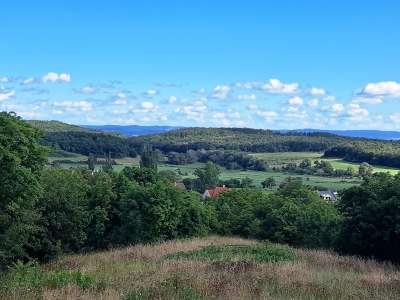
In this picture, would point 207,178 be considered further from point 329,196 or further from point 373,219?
point 373,219

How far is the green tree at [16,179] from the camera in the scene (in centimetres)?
2162

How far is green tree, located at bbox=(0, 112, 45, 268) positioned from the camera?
21.6 m

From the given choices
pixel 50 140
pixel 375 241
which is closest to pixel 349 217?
pixel 375 241

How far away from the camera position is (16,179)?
2194 centimetres

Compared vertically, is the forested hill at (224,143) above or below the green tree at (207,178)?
above

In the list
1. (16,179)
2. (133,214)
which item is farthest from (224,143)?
(16,179)

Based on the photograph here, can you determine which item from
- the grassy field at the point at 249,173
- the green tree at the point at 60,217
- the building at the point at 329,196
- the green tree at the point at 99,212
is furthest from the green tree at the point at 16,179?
the grassy field at the point at 249,173

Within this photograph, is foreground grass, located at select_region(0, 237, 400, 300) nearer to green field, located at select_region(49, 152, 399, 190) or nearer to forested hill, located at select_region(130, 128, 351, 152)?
green field, located at select_region(49, 152, 399, 190)

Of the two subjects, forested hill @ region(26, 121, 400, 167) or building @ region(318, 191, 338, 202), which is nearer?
building @ region(318, 191, 338, 202)

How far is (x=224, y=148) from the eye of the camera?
16588 cm

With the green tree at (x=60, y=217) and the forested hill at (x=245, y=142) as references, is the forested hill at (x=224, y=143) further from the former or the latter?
the green tree at (x=60, y=217)

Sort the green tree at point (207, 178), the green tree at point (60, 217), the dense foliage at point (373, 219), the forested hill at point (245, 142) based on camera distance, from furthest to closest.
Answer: the forested hill at point (245, 142) < the green tree at point (207, 178) < the green tree at point (60, 217) < the dense foliage at point (373, 219)

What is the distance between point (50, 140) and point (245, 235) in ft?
365

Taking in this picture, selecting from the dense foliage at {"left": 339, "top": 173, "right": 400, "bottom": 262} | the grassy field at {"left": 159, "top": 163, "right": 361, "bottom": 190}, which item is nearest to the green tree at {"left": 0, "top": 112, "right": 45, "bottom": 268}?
the dense foliage at {"left": 339, "top": 173, "right": 400, "bottom": 262}
